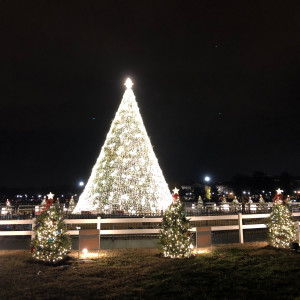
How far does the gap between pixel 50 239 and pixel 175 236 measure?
4.04 m

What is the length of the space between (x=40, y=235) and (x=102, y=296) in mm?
4420

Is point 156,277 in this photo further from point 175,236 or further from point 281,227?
point 281,227

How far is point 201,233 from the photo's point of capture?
36.0ft

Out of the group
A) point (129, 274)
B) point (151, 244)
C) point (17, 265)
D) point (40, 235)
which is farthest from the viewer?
point (151, 244)

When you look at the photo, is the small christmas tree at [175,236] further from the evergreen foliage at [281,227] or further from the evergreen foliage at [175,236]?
the evergreen foliage at [281,227]

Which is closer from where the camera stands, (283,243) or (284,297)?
(284,297)

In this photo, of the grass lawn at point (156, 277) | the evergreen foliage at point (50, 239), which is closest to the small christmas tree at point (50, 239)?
the evergreen foliage at point (50, 239)

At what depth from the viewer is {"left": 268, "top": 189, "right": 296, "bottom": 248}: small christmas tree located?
37.5 feet

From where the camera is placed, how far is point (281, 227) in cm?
1163

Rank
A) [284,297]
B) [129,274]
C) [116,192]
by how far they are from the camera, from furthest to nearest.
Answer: [116,192], [129,274], [284,297]

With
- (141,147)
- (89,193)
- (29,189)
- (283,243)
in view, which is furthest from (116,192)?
(29,189)

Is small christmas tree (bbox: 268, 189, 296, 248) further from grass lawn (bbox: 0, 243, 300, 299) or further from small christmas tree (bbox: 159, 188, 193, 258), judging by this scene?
small christmas tree (bbox: 159, 188, 193, 258)

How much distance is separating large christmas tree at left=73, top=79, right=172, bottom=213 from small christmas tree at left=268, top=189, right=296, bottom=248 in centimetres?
835

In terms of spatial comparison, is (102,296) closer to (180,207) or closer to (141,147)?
(180,207)
